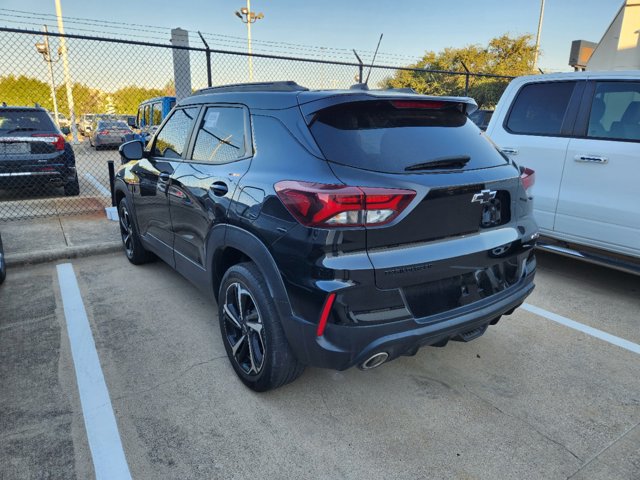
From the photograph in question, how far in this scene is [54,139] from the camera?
7.69m

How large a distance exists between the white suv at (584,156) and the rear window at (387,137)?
85.0 inches

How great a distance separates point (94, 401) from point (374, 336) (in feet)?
5.87

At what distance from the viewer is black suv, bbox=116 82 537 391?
6.82 ft

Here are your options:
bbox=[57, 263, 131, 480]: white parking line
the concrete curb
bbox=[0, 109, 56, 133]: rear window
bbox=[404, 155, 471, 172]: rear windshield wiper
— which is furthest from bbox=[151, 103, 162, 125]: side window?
bbox=[404, 155, 471, 172]: rear windshield wiper

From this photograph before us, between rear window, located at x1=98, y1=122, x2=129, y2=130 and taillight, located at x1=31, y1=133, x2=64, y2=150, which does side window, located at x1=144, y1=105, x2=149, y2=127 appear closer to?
rear window, located at x1=98, y1=122, x2=129, y2=130

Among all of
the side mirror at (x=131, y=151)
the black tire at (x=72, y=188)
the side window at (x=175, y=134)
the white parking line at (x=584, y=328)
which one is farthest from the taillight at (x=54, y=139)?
the white parking line at (x=584, y=328)

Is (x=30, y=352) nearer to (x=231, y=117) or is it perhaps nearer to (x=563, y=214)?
(x=231, y=117)

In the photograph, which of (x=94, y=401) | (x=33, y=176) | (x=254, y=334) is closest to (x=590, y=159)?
(x=254, y=334)

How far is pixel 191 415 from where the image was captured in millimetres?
2561

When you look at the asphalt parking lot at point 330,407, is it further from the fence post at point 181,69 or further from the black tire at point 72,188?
the fence post at point 181,69

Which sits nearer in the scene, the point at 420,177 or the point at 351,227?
the point at 351,227

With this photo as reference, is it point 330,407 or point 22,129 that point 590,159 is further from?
point 22,129

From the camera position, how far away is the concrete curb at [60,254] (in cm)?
494

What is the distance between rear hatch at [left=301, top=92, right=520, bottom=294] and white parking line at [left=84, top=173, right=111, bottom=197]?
8.02m
